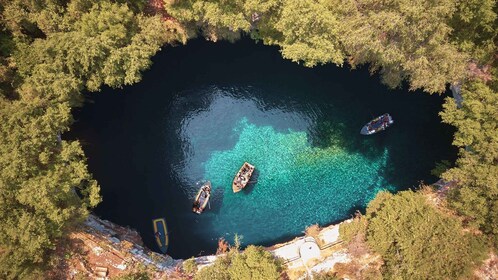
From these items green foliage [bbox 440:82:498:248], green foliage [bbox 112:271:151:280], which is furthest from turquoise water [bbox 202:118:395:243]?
green foliage [bbox 112:271:151:280]

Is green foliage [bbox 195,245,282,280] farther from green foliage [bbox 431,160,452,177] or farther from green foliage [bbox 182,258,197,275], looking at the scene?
green foliage [bbox 431,160,452,177]

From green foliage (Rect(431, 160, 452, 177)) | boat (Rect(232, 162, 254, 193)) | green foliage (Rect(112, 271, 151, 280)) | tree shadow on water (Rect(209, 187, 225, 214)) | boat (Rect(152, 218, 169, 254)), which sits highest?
boat (Rect(232, 162, 254, 193))

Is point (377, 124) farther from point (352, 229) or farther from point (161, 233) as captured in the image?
point (161, 233)

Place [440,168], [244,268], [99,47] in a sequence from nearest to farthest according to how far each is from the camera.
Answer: [244,268]
[99,47]
[440,168]

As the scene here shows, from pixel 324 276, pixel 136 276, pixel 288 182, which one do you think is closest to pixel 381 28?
pixel 288 182

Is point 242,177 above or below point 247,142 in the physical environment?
below

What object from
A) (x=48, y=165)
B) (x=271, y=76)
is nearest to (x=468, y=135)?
(x=271, y=76)

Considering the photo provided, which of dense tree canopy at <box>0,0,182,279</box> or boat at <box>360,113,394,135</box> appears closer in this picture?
dense tree canopy at <box>0,0,182,279</box>

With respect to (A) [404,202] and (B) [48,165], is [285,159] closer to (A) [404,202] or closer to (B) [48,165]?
(A) [404,202]
